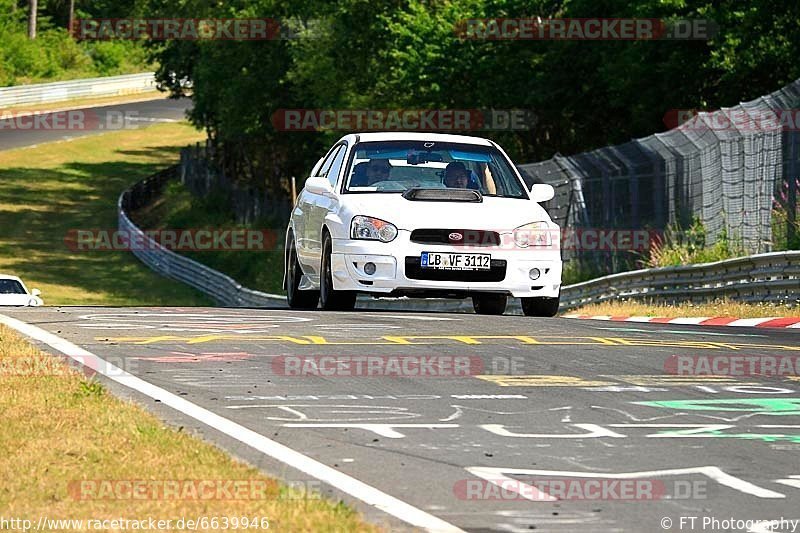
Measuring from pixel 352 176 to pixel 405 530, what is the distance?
10.6 m

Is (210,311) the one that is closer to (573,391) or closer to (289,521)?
(573,391)

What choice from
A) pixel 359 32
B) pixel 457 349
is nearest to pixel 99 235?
pixel 359 32

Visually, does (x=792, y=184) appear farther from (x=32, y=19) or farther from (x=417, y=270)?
(x=32, y=19)

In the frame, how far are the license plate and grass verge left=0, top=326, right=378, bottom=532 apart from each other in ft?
21.1

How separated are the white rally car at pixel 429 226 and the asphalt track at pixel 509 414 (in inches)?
62.5

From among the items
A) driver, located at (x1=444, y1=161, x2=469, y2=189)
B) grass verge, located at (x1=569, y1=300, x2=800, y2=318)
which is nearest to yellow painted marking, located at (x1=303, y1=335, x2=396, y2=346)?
driver, located at (x1=444, y1=161, x2=469, y2=189)

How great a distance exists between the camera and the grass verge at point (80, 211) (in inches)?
1988

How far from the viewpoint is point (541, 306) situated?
663 inches

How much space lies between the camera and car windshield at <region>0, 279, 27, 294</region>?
102 ft

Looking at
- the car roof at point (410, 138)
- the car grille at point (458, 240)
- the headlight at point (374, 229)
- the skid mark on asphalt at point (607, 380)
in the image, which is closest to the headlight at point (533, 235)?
the car grille at point (458, 240)
